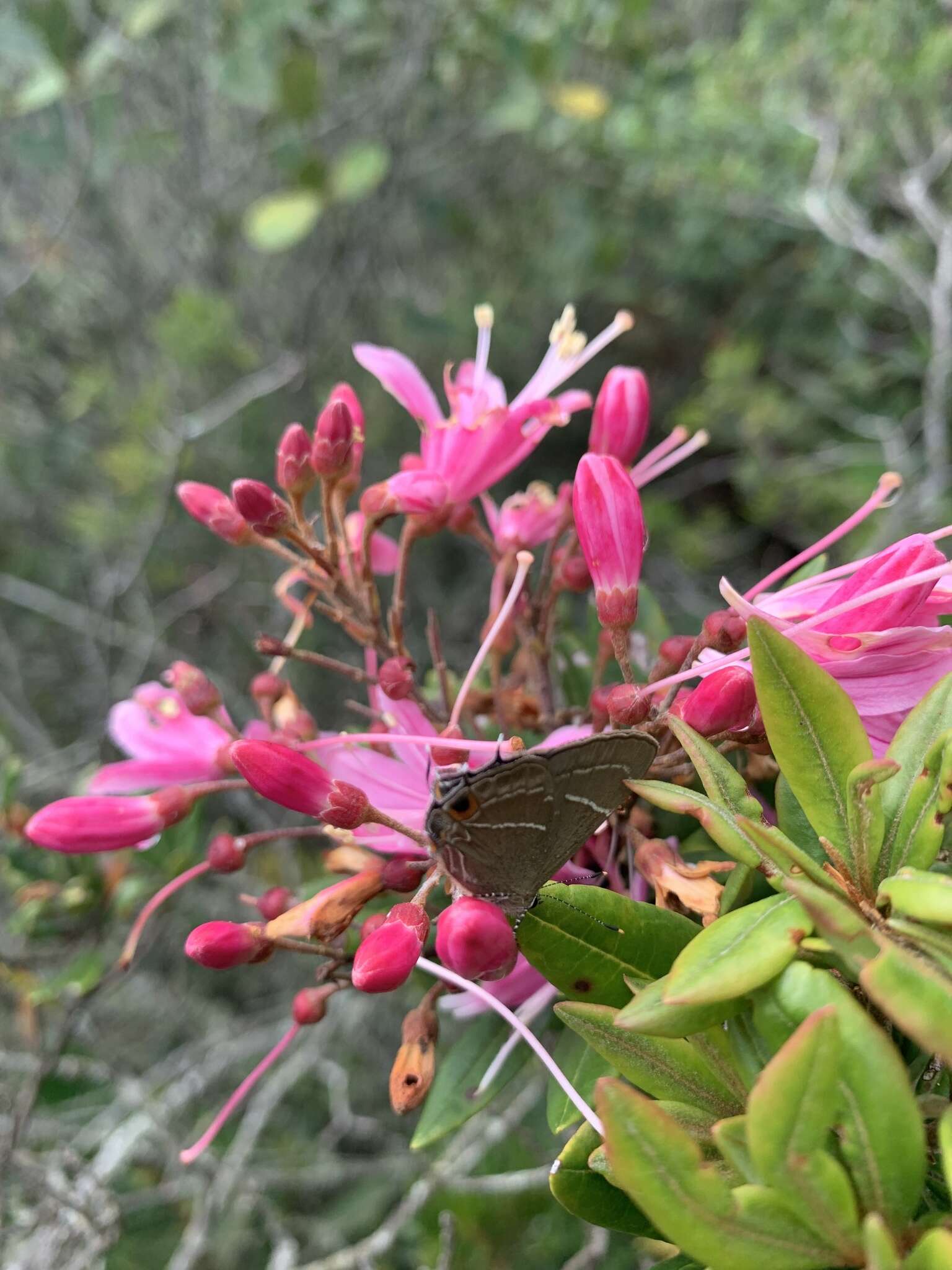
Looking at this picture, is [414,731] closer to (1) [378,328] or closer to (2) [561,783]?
(2) [561,783]

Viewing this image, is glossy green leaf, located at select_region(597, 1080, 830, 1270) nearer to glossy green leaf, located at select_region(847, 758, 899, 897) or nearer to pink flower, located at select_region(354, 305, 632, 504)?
glossy green leaf, located at select_region(847, 758, 899, 897)

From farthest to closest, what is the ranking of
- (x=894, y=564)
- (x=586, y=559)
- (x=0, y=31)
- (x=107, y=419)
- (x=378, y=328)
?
1. (x=378, y=328)
2. (x=107, y=419)
3. (x=0, y=31)
4. (x=586, y=559)
5. (x=894, y=564)

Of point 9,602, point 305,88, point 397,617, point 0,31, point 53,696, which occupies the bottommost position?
point 53,696

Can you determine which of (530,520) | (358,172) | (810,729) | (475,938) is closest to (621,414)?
(530,520)

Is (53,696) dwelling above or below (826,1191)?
below

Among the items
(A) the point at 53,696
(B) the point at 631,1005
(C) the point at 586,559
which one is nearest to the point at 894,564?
(C) the point at 586,559

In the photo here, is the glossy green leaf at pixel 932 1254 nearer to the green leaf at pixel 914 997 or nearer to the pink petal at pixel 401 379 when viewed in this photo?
the green leaf at pixel 914 997

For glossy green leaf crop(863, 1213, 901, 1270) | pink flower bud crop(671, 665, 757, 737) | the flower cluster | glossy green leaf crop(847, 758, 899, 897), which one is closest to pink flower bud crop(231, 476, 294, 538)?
the flower cluster
